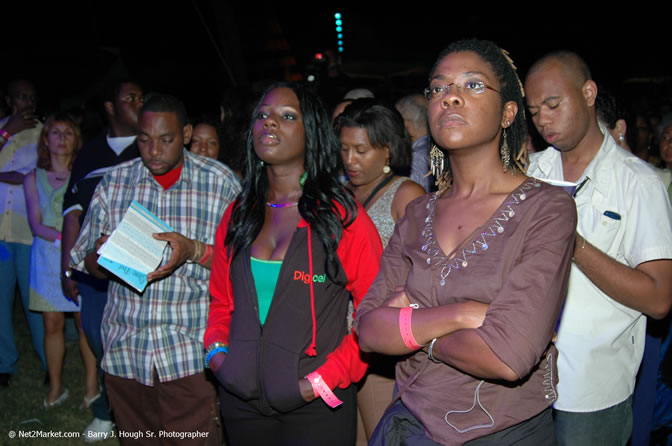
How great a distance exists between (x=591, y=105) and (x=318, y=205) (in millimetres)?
1340

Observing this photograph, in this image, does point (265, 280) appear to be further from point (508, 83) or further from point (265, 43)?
point (265, 43)

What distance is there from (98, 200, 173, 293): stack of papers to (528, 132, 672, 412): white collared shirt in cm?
202

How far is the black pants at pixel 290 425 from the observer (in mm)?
2287

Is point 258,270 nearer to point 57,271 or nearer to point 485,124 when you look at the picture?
point 485,124

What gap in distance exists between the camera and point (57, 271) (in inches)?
187

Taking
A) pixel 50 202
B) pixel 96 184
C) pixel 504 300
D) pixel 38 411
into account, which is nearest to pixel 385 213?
pixel 504 300

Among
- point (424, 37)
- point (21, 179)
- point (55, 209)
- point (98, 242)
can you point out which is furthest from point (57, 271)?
point (424, 37)

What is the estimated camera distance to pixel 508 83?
1.78 metres

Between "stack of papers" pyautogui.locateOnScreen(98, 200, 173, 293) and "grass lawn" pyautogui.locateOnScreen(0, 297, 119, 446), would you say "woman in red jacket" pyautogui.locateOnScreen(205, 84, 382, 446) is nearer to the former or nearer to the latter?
"stack of papers" pyautogui.locateOnScreen(98, 200, 173, 293)

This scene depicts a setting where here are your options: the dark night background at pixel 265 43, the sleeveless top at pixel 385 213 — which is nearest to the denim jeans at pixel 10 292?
the dark night background at pixel 265 43

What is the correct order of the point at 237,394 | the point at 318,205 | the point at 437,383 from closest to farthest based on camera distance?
the point at 437,383
the point at 237,394
the point at 318,205

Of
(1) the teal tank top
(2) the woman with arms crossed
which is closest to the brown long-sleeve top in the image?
(2) the woman with arms crossed

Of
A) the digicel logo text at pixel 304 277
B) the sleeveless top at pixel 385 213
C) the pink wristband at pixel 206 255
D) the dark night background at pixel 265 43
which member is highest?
the dark night background at pixel 265 43

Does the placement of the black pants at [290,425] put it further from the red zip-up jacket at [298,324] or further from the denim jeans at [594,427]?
the denim jeans at [594,427]
